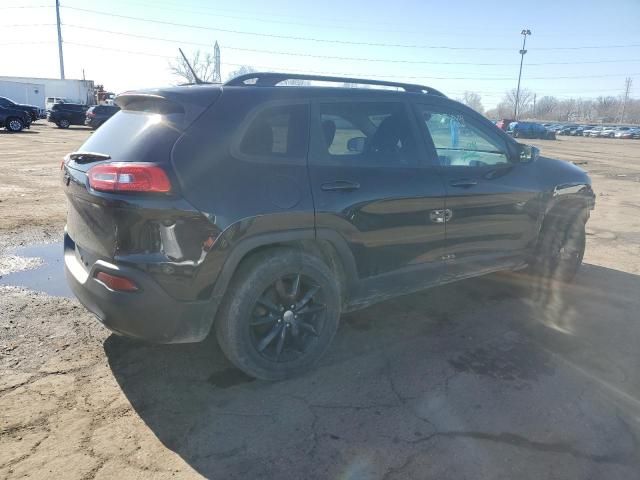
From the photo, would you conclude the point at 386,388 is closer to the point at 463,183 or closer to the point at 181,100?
the point at 463,183

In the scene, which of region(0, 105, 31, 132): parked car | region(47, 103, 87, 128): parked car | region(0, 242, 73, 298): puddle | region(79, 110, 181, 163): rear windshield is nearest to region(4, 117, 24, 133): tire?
region(0, 105, 31, 132): parked car

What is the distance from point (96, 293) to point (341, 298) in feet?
5.24

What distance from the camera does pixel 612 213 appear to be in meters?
9.42

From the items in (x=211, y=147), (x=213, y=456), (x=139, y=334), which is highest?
(x=211, y=147)

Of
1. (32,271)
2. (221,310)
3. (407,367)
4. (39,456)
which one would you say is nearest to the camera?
(39,456)

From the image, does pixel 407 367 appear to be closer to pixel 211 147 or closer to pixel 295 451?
pixel 295 451

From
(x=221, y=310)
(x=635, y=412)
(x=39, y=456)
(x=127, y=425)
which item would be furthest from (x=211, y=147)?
(x=635, y=412)

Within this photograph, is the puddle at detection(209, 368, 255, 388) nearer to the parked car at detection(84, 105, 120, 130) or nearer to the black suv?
the black suv

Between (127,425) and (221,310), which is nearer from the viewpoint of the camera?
(127,425)

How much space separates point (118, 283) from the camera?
8.81ft

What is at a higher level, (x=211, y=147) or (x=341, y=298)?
(x=211, y=147)

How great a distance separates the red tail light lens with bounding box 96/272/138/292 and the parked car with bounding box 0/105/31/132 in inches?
1100

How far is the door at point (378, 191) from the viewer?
10.5 feet

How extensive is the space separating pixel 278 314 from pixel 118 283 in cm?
99
